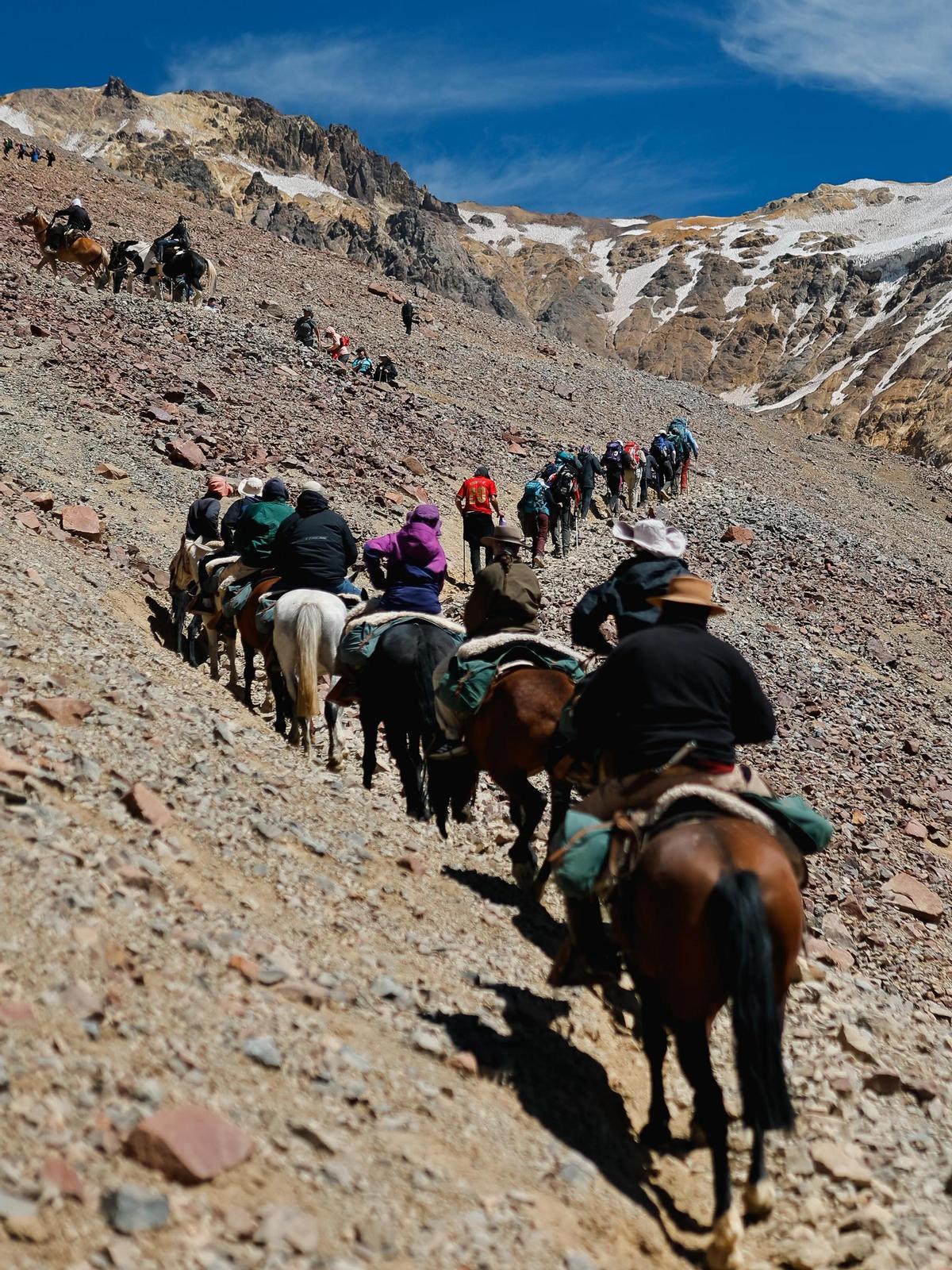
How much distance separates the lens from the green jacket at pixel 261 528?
1138 cm

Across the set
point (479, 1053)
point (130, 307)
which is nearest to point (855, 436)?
point (130, 307)

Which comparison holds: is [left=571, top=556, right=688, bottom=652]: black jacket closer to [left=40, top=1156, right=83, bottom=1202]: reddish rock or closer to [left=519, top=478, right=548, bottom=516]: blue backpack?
[left=40, top=1156, right=83, bottom=1202]: reddish rock

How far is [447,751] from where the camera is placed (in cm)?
820

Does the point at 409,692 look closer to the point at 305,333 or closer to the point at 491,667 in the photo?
the point at 491,667

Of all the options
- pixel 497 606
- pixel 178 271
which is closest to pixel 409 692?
pixel 497 606

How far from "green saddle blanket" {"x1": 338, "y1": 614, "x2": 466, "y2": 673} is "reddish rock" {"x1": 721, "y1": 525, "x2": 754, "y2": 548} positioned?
15.5 metres

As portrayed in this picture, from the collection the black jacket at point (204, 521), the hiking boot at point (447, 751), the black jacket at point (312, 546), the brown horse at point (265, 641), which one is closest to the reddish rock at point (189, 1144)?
the hiking boot at point (447, 751)

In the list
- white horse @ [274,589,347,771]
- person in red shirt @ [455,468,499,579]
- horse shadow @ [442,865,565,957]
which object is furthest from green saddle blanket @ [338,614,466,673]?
person in red shirt @ [455,468,499,579]

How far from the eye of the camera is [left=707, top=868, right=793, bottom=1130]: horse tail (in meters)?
3.99

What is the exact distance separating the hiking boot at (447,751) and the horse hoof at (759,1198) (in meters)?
4.21

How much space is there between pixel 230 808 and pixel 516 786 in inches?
81.4

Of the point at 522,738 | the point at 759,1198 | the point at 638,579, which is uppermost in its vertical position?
the point at 638,579

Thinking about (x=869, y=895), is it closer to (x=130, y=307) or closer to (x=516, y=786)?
(x=516, y=786)

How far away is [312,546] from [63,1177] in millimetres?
7460
